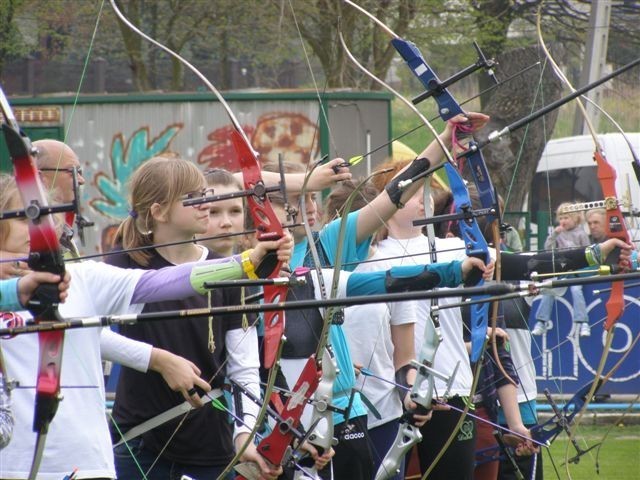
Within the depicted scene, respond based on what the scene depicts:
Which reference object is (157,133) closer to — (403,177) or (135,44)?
(135,44)

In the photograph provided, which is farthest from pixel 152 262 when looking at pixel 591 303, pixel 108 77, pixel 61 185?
pixel 108 77

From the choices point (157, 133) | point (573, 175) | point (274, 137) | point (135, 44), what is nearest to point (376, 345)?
point (573, 175)

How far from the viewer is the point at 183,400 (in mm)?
3457

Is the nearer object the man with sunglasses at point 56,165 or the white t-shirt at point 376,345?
the man with sunglasses at point 56,165

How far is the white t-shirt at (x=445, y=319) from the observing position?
430 cm

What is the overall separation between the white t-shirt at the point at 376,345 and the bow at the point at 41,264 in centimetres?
164

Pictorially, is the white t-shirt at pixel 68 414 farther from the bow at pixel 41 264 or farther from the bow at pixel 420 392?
the bow at pixel 420 392

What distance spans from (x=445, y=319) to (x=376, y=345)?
12.9 inches

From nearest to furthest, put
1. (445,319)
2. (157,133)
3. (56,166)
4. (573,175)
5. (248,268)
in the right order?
(248,268), (56,166), (445,319), (573,175), (157,133)

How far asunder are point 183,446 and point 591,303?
18.3 ft

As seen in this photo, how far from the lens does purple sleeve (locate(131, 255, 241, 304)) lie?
299cm

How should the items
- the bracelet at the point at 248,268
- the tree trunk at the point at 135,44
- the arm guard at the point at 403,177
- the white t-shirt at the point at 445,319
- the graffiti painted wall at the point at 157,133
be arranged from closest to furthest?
the bracelet at the point at 248,268 < the arm guard at the point at 403,177 < the white t-shirt at the point at 445,319 < the graffiti painted wall at the point at 157,133 < the tree trunk at the point at 135,44

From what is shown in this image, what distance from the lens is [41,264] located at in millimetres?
2562

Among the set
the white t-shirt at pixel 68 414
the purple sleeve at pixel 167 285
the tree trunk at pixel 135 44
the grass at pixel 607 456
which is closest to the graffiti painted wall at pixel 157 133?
the tree trunk at pixel 135 44
